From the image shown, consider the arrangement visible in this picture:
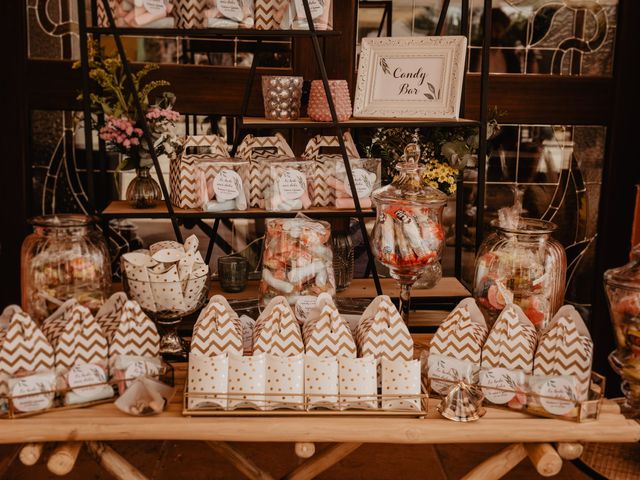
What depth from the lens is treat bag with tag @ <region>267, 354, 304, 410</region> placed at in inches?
64.9

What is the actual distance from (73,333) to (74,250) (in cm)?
35

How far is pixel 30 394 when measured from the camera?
1598 millimetres

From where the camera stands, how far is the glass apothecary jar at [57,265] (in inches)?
77.3

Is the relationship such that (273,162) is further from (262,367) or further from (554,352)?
(554,352)

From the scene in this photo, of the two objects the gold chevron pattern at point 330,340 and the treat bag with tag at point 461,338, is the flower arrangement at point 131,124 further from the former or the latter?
the treat bag with tag at point 461,338

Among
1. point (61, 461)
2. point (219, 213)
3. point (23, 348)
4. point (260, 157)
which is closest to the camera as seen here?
point (61, 461)

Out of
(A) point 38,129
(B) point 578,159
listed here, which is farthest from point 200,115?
(B) point 578,159

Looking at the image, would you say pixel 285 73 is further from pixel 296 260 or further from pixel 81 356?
pixel 81 356

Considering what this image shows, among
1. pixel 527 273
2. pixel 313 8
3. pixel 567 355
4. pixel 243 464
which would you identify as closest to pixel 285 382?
pixel 243 464

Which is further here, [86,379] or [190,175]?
[190,175]

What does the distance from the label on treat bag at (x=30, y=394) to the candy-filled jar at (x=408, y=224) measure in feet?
3.08

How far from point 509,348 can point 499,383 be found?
0.30 feet

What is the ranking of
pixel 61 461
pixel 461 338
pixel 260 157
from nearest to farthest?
pixel 61 461, pixel 461 338, pixel 260 157

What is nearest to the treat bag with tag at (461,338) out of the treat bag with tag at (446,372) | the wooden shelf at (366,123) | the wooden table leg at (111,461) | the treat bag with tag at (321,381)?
the treat bag with tag at (446,372)
